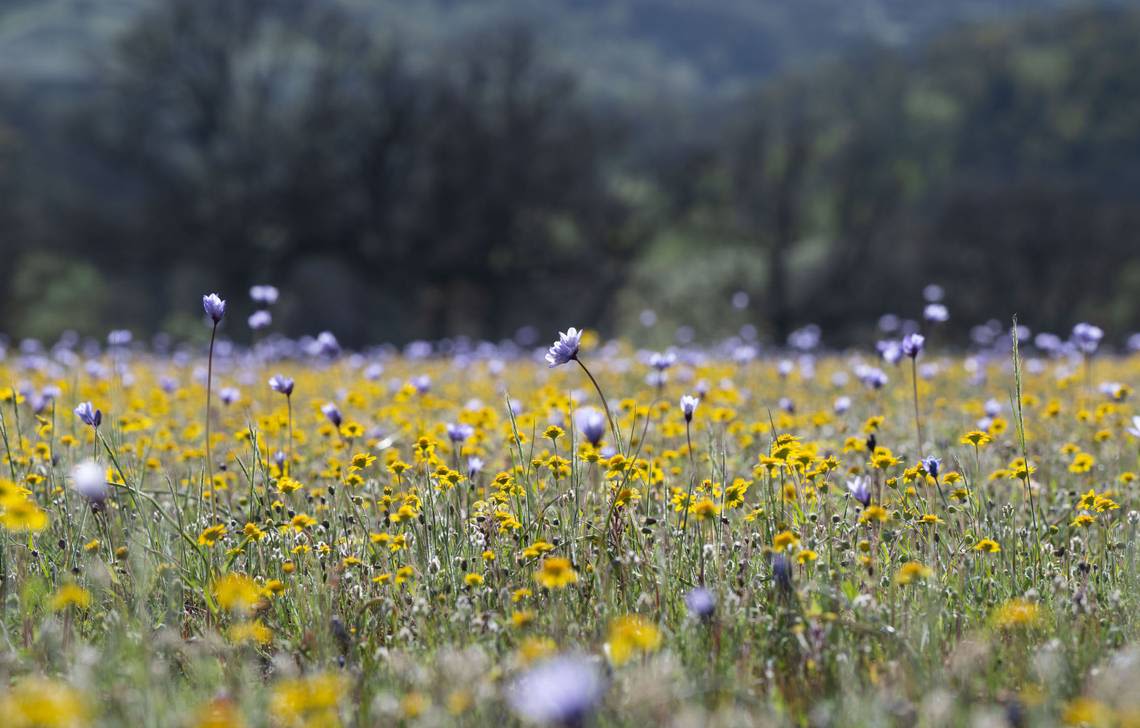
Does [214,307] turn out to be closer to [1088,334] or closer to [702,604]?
[702,604]

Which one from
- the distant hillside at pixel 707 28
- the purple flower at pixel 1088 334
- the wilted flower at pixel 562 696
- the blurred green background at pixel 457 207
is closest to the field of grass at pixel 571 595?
the wilted flower at pixel 562 696

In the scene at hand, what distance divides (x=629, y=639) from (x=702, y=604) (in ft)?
1.83

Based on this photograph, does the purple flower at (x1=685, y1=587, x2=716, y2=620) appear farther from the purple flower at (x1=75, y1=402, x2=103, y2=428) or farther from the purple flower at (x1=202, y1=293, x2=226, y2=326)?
the purple flower at (x1=75, y1=402, x2=103, y2=428)

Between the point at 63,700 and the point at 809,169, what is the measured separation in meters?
27.8

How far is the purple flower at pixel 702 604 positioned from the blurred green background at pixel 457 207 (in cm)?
2016

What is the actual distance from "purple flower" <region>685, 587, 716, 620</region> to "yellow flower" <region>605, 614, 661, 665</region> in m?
0.14

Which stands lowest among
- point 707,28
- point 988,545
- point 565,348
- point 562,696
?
point 562,696

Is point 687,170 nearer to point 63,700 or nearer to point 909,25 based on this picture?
point 63,700

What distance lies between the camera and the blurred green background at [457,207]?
2411 centimetres

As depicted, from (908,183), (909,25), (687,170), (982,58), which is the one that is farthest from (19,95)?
(909,25)

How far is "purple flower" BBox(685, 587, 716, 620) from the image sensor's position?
9.01 ft

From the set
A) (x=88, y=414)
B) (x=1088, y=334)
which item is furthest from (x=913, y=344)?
(x=88, y=414)

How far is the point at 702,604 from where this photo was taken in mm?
2742

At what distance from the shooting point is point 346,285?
26.3m
